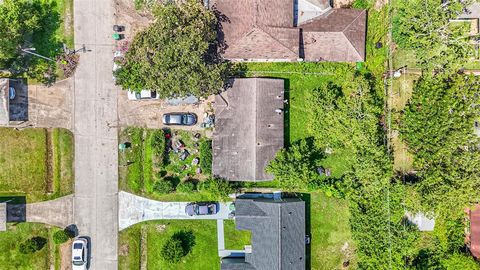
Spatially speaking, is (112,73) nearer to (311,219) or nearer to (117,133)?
(117,133)

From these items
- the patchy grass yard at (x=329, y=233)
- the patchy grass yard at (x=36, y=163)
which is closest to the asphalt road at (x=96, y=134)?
the patchy grass yard at (x=36, y=163)

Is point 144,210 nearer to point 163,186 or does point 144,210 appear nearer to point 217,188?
point 163,186

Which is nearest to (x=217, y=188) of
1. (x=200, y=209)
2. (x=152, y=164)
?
(x=200, y=209)

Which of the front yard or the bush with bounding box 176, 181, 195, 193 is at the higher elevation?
the bush with bounding box 176, 181, 195, 193

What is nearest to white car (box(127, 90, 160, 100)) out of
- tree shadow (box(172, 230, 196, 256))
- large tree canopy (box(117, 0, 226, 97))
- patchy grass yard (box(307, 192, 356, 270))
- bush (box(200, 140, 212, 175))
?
large tree canopy (box(117, 0, 226, 97))

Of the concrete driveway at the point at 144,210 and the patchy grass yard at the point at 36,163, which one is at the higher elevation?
the patchy grass yard at the point at 36,163

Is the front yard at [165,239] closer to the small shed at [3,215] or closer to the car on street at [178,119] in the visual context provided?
the car on street at [178,119]

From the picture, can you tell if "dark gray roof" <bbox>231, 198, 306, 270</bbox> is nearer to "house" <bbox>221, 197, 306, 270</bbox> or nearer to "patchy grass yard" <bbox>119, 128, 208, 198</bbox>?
"house" <bbox>221, 197, 306, 270</bbox>
